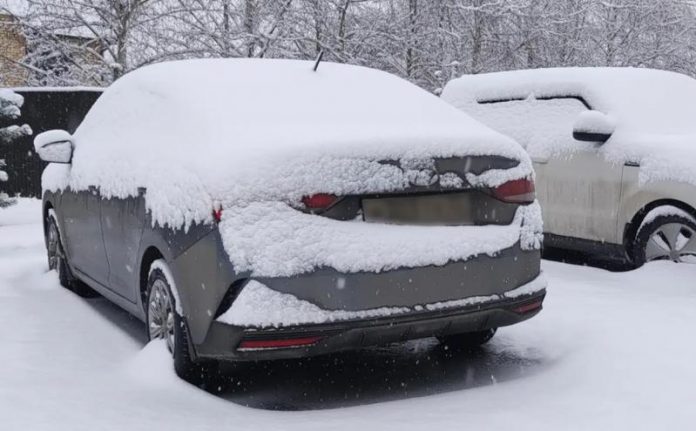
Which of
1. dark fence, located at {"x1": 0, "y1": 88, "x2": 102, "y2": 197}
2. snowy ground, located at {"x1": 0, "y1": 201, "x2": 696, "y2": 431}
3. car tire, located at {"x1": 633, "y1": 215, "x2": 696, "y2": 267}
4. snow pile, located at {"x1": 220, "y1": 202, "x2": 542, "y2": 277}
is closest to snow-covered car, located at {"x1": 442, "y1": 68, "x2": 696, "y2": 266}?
car tire, located at {"x1": 633, "y1": 215, "x2": 696, "y2": 267}

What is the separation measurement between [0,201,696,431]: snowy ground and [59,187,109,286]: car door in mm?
328

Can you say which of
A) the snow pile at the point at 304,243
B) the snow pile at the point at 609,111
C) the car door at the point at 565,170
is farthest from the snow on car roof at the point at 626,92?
the snow pile at the point at 304,243

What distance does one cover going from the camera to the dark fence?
14.4 metres

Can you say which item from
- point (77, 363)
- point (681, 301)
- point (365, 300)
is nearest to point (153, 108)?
point (77, 363)

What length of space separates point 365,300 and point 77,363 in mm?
1624

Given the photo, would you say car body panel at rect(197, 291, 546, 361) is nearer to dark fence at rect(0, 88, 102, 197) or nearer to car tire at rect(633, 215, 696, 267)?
car tire at rect(633, 215, 696, 267)

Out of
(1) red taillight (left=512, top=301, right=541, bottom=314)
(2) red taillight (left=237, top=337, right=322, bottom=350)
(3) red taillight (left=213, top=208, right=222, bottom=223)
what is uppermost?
(3) red taillight (left=213, top=208, right=222, bottom=223)

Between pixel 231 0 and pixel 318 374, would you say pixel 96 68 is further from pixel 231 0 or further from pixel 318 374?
pixel 318 374

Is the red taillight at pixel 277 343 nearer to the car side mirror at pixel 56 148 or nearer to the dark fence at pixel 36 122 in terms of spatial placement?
the car side mirror at pixel 56 148

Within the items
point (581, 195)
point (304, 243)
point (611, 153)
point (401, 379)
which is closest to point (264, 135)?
point (304, 243)

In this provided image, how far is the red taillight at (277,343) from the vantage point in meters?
3.51

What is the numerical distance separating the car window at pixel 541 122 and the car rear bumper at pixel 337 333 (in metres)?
→ 3.83

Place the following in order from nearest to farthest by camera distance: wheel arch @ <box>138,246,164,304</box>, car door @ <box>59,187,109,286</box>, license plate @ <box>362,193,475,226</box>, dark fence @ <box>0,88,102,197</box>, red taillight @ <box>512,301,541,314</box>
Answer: license plate @ <box>362,193,475,226</box>, red taillight @ <box>512,301,541,314</box>, wheel arch @ <box>138,246,164,304</box>, car door @ <box>59,187,109,286</box>, dark fence @ <box>0,88,102,197</box>

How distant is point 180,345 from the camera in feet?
12.8
